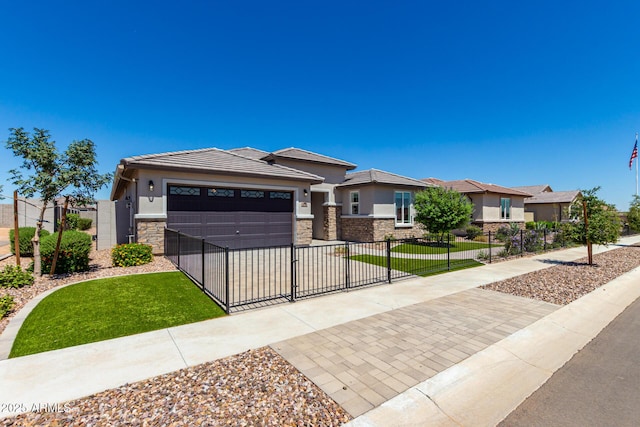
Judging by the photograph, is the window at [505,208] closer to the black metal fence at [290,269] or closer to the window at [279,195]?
the black metal fence at [290,269]

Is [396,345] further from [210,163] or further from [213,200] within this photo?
[210,163]

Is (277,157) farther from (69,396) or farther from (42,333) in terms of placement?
(69,396)

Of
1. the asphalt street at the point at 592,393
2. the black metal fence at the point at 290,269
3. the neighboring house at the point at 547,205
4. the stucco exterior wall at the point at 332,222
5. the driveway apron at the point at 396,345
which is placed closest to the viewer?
the asphalt street at the point at 592,393

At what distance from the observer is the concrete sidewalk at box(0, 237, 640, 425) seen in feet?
10.5

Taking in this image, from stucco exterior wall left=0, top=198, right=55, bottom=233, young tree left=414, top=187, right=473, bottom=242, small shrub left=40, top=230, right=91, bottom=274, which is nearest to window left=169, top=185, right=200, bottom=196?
small shrub left=40, top=230, right=91, bottom=274

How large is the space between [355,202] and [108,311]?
15445 millimetres

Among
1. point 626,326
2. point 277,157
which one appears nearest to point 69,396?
→ point 626,326

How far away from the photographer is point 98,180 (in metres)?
8.58

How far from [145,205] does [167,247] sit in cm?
188

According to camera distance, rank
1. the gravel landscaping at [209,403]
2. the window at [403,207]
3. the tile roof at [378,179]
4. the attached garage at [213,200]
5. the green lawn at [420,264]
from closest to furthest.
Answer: the gravel landscaping at [209,403]
the green lawn at [420,264]
the attached garage at [213,200]
the tile roof at [378,179]
the window at [403,207]

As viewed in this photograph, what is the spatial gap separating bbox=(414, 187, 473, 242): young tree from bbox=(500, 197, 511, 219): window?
33.3ft

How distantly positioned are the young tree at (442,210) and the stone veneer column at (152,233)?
13.3m

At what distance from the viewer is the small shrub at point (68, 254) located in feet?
28.2

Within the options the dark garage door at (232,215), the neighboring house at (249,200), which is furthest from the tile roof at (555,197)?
the dark garage door at (232,215)
